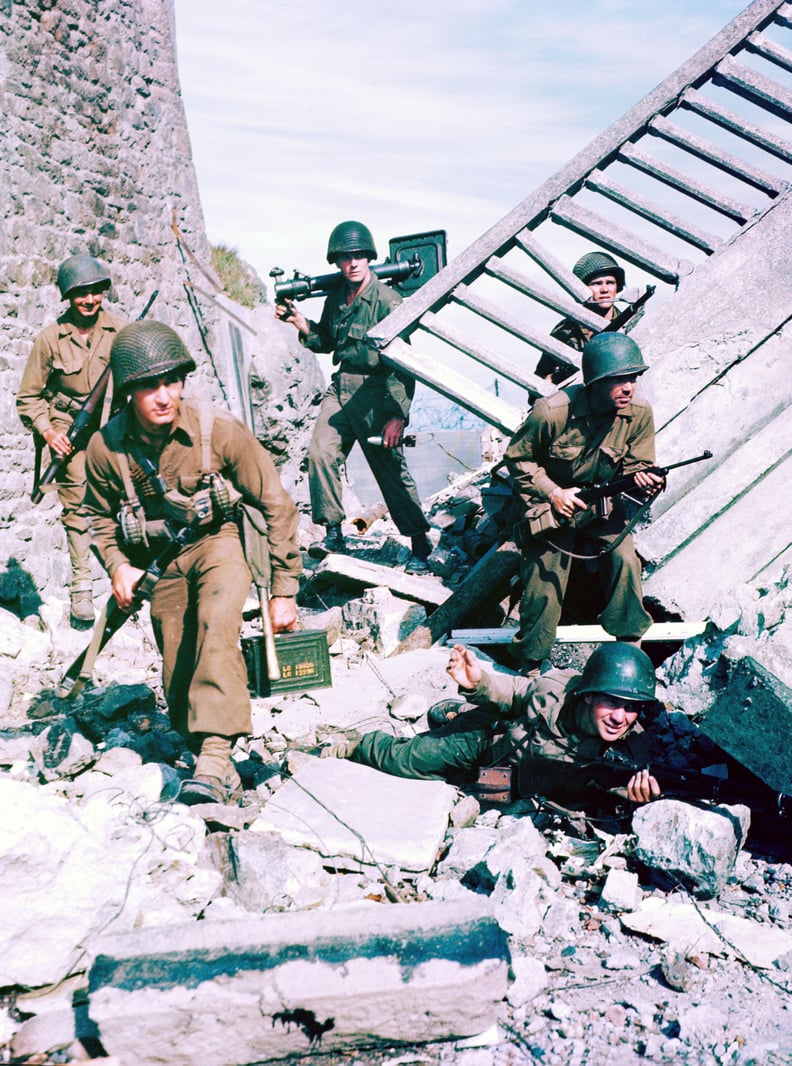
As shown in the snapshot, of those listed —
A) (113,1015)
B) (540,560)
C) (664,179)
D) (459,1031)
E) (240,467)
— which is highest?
(664,179)

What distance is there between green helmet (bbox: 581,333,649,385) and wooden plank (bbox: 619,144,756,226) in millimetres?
1901

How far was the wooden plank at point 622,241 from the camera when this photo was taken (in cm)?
654

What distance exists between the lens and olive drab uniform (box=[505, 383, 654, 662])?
5477 mm

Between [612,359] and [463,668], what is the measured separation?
78.2 inches

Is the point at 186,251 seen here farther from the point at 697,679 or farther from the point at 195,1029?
the point at 195,1029

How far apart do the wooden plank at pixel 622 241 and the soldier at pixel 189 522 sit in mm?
3372

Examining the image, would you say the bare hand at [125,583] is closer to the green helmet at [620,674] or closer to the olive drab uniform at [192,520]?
the olive drab uniform at [192,520]

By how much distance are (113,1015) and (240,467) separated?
239cm

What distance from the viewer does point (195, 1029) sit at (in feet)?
9.46

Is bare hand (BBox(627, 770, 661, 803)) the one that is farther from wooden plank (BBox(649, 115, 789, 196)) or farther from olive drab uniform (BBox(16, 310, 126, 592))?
olive drab uniform (BBox(16, 310, 126, 592))

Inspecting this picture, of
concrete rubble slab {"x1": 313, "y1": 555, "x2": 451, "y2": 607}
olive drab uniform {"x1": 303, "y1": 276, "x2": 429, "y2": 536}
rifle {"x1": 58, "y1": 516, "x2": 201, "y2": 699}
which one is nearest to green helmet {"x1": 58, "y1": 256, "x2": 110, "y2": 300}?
olive drab uniform {"x1": 303, "y1": 276, "x2": 429, "y2": 536}

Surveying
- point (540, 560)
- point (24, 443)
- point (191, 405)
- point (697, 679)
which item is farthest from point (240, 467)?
point (24, 443)

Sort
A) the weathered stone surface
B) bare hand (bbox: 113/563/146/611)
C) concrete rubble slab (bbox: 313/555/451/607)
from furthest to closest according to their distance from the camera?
concrete rubble slab (bbox: 313/555/451/607), bare hand (bbox: 113/563/146/611), the weathered stone surface

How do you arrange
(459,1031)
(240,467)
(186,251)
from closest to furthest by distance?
(459,1031)
(240,467)
(186,251)
